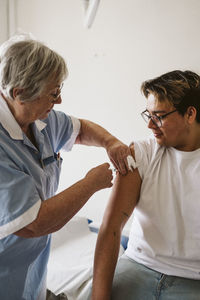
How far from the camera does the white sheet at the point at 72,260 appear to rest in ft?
4.95

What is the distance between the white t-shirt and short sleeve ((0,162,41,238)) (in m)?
0.58

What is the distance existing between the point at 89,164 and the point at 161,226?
3.91 ft

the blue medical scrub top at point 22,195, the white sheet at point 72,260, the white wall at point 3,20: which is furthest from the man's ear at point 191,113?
the white wall at point 3,20

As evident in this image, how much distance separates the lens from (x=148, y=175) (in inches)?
53.9

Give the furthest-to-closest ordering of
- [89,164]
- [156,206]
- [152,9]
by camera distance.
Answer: [89,164], [152,9], [156,206]

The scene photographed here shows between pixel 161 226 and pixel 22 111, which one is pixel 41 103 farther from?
pixel 161 226

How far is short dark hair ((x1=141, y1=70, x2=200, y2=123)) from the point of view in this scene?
4.32 feet

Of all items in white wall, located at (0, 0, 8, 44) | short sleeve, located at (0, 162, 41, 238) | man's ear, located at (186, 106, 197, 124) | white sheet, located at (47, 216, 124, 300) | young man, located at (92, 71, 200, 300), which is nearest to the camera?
short sleeve, located at (0, 162, 41, 238)

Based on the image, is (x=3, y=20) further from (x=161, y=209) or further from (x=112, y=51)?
(x=161, y=209)

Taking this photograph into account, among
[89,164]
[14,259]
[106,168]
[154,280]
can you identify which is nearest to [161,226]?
[154,280]

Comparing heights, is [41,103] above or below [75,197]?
above

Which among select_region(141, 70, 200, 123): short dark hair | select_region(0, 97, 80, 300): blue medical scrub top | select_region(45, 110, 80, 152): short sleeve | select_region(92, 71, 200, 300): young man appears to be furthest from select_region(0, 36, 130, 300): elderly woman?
select_region(141, 70, 200, 123): short dark hair

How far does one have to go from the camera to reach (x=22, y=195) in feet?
3.14

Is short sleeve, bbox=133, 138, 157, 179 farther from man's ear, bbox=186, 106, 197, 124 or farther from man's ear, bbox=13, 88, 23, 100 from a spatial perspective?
man's ear, bbox=13, 88, 23, 100
